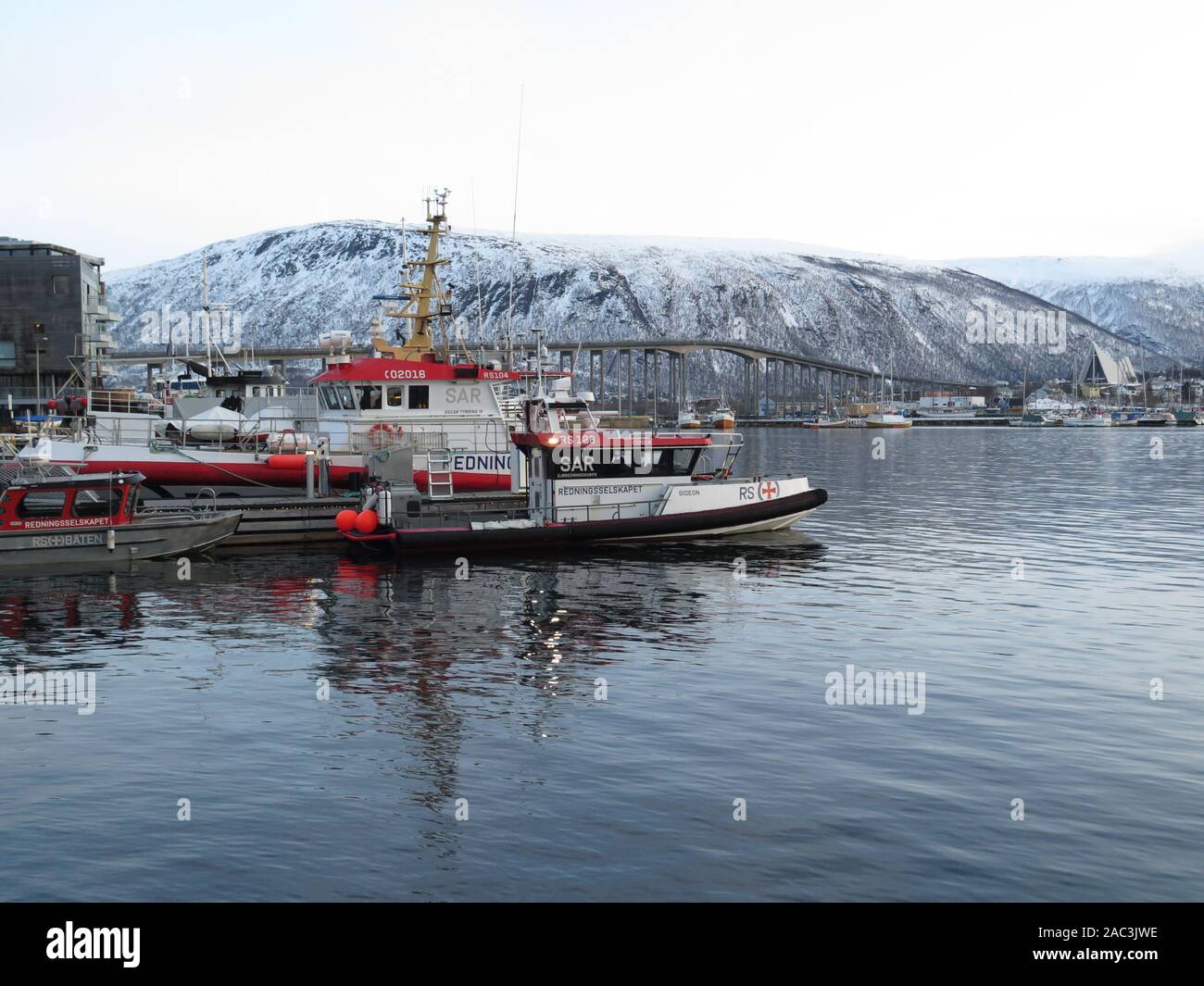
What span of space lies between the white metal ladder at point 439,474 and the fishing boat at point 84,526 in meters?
8.15

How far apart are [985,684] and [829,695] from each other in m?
3.30

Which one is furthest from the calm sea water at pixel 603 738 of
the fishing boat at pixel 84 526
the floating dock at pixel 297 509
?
the floating dock at pixel 297 509

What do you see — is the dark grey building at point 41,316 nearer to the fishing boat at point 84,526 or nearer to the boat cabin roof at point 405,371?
the boat cabin roof at point 405,371

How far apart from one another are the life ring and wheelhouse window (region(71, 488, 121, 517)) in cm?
1285

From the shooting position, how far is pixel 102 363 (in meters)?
109

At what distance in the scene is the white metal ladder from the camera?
1615 inches

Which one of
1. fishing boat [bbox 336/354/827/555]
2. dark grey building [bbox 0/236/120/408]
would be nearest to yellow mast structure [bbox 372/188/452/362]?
fishing boat [bbox 336/354/827/555]

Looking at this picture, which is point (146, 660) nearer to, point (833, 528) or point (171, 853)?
point (171, 853)

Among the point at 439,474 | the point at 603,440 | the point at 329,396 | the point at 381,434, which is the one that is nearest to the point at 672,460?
the point at 603,440

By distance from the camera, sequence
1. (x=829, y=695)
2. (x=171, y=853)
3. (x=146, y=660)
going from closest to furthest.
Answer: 1. (x=171, y=853)
2. (x=829, y=695)
3. (x=146, y=660)

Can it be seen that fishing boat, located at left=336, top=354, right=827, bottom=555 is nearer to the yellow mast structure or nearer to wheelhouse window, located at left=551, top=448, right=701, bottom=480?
wheelhouse window, located at left=551, top=448, right=701, bottom=480

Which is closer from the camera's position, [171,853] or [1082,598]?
[171,853]

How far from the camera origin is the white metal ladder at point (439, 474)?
135ft
